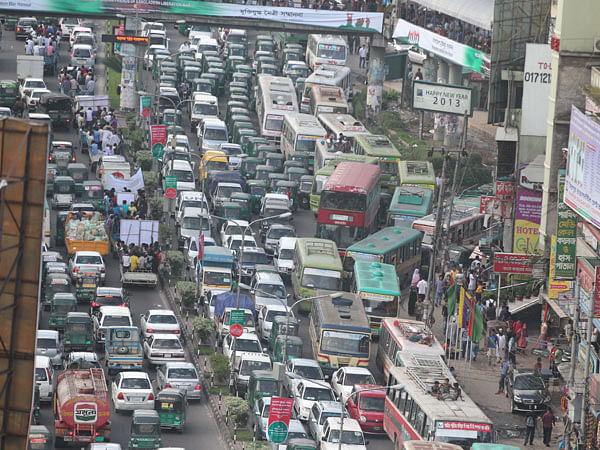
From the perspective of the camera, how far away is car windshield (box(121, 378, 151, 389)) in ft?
184

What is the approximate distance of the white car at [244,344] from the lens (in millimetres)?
60844

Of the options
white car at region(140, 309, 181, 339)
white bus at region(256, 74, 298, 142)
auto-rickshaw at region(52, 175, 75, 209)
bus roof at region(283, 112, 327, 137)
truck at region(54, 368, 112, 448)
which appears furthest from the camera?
white bus at region(256, 74, 298, 142)

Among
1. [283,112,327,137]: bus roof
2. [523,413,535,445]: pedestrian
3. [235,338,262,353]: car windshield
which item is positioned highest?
[283,112,327,137]: bus roof

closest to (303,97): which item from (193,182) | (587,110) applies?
(193,182)

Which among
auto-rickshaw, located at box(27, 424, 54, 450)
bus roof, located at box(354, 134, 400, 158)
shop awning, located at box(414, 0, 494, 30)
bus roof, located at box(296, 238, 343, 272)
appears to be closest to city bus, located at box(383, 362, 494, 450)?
auto-rickshaw, located at box(27, 424, 54, 450)

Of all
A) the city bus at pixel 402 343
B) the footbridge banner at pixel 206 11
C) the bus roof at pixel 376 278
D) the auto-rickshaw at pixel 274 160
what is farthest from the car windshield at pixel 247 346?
the footbridge banner at pixel 206 11

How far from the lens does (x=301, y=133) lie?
285 feet

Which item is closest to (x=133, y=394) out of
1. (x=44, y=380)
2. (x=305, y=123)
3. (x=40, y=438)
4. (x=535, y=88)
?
(x=44, y=380)

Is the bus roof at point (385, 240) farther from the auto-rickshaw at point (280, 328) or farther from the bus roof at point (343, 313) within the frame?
the auto-rickshaw at point (280, 328)

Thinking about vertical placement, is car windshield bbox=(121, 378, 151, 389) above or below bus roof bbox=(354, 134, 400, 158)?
below

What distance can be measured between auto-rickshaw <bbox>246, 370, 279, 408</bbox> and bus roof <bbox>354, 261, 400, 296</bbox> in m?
8.65

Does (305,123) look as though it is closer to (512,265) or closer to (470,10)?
(470,10)

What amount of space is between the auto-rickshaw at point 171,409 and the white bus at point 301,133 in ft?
106

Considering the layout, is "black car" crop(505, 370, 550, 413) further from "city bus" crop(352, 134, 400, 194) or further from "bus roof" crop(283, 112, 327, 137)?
"bus roof" crop(283, 112, 327, 137)
